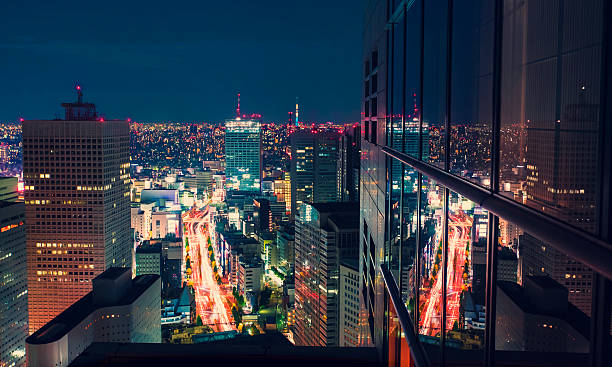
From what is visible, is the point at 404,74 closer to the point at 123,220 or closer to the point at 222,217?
the point at 123,220

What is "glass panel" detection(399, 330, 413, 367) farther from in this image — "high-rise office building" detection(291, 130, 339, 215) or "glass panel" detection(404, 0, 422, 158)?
"high-rise office building" detection(291, 130, 339, 215)

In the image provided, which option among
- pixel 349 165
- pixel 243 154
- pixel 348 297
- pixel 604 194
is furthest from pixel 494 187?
pixel 243 154

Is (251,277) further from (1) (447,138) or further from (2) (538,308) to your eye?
(2) (538,308)

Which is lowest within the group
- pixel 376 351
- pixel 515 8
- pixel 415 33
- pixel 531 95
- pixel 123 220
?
pixel 123 220

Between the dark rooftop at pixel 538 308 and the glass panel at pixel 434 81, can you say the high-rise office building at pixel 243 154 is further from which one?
the dark rooftop at pixel 538 308

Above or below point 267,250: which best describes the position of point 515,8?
above

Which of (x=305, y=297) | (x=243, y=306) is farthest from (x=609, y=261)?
(x=243, y=306)

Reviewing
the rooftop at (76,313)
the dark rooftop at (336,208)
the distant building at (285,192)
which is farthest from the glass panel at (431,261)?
the distant building at (285,192)
